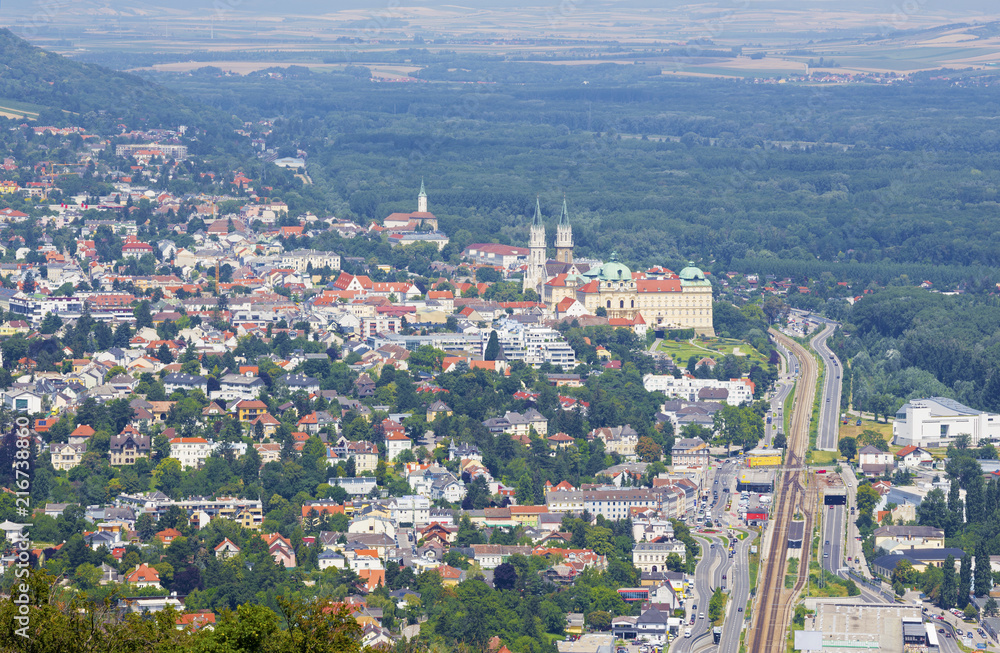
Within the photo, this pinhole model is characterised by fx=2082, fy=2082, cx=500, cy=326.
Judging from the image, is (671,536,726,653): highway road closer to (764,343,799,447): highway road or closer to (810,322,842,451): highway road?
(764,343,799,447): highway road

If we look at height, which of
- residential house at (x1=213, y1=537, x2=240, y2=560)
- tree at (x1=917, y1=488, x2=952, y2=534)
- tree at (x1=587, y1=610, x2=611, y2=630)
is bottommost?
tree at (x1=917, y1=488, x2=952, y2=534)

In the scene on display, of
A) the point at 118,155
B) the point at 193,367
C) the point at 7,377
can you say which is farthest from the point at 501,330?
the point at 118,155

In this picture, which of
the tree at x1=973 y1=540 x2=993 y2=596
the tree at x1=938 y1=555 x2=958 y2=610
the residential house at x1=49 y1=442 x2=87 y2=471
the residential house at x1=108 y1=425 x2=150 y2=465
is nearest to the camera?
the tree at x1=938 y1=555 x2=958 y2=610

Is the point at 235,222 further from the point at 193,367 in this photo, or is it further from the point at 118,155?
the point at 193,367

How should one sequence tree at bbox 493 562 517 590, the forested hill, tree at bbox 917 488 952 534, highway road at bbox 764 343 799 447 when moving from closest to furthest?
tree at bbox 493 562 517 590, tree at bbox 917 488 952 534, highway road at bbox 764 343 799 447, the forested hill

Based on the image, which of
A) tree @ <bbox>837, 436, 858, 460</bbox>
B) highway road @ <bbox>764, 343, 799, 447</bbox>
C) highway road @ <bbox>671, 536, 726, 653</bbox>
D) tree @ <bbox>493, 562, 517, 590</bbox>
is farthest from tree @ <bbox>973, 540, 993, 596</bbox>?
highway road @ <bbox>764, 343, 799, 447</bbox>

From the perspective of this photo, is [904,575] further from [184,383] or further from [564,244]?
[564,244]

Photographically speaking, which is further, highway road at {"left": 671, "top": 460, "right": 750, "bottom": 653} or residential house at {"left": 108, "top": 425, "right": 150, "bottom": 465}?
residential house at {"left": 108, "top": 425, "right": 150, "bottom": 465}
